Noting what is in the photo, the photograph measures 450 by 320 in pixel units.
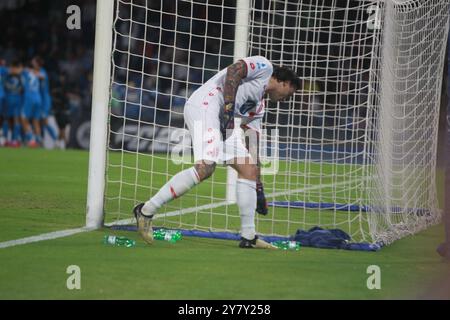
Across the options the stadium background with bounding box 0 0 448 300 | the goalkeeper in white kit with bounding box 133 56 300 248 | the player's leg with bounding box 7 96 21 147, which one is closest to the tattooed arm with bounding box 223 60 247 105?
the goalkeeper in white kit with bounding box 133 56 300 248

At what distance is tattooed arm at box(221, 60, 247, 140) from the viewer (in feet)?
25.3

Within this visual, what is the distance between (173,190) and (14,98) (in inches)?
690

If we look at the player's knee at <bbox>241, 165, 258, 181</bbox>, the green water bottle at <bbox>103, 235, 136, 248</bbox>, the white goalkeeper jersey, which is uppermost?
the white goalkeeper jersey

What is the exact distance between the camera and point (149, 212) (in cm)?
787

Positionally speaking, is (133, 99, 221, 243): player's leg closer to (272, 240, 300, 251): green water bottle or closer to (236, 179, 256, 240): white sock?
→ (236, 179, 256, 240): white sock

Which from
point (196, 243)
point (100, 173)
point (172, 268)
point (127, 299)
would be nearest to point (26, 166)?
point (100, 173)

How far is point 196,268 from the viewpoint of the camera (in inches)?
264

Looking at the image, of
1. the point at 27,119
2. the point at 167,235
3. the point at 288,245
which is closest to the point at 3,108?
the point at 27,119

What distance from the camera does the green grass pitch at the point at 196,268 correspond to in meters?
5.83

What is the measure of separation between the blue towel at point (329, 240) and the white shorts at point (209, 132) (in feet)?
3.09

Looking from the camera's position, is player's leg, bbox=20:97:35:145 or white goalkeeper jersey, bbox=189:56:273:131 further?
player's leg, bbox=20:97:35:145

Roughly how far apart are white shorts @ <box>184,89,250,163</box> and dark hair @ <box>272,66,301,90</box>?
1.72 ft

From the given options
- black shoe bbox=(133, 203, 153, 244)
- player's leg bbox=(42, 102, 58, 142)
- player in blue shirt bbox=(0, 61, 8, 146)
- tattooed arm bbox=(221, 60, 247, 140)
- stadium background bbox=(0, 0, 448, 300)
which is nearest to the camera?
tattooed arm bbox=(221, 60, 247, 140)
